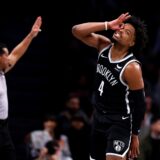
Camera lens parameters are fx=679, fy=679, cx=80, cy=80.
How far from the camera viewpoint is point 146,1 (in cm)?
1052

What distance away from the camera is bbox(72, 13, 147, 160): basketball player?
6426 millimetres

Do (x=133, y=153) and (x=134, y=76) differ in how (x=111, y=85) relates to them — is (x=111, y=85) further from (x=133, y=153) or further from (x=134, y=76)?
(x=133, y=153)

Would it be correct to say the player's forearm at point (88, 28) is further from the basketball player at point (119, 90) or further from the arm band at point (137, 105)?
the arm band at point (137, 105)

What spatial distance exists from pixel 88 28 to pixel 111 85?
622 mm

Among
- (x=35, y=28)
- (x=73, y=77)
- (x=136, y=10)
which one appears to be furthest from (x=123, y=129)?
(x=73, y=77)

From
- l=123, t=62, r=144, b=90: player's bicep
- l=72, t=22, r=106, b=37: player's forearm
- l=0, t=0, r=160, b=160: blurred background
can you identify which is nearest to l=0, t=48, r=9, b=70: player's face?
l=72, t=22, r=106, b=37: player's forearm

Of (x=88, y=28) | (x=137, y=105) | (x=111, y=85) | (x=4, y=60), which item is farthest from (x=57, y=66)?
(x=137, y=105)

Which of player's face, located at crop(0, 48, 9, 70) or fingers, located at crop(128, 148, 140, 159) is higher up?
player's face, located at crop(0, 48, 9, 70)

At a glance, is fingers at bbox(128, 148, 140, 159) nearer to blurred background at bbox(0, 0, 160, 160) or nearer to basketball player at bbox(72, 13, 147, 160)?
basketball player at bbox(72, 13, 147, 160)

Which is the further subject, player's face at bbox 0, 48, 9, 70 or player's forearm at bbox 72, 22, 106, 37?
player's face at bbox 0, 48, 9, 70

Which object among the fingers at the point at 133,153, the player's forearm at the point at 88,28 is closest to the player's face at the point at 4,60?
the player's forearm at the point at 88,28

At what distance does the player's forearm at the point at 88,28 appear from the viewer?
261 inches

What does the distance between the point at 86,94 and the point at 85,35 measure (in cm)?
394

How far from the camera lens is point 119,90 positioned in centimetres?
652
